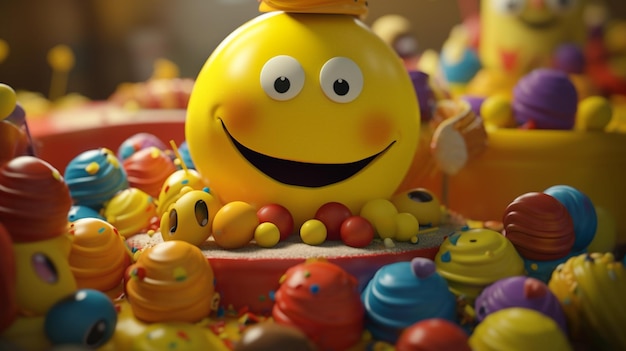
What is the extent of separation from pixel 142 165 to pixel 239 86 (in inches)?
33.1

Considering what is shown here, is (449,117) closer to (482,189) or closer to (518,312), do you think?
(482,189)

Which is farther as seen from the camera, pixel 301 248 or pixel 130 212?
pixel 130 212

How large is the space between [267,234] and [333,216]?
0.26m

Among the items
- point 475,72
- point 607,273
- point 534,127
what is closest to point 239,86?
point 607,273

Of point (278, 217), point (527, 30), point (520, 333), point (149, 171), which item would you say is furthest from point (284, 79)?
point (527, 30)

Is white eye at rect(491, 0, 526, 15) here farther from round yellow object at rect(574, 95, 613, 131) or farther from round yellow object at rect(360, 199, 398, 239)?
round yellow object at rect(360, 199, 398, 239)

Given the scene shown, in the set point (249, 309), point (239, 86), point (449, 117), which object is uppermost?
point (239, 86)

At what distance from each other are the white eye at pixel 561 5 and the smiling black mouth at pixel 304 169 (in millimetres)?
2703

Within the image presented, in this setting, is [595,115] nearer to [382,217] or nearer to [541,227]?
[541,227]

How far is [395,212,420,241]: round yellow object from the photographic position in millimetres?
2771

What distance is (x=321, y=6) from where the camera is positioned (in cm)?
283

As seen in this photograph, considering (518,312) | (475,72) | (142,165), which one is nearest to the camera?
(518,312)

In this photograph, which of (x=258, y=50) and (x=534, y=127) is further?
(x=534, y=127)

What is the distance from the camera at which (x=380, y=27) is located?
566 centimetres
